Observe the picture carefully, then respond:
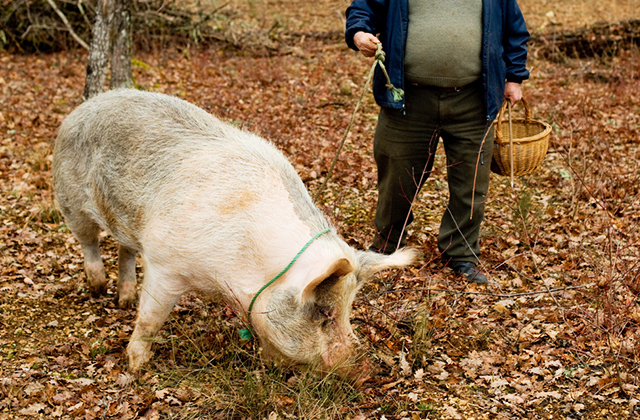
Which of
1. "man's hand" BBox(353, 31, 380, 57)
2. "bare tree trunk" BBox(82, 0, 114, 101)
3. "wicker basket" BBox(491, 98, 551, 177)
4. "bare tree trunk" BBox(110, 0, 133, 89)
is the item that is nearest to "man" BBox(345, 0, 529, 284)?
"man's hand" BBox(353, 31, 380, 57)

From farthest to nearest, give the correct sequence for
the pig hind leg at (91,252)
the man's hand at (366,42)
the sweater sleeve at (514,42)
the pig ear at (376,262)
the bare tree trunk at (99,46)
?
the bare tree trunk at (99,46) < the pig hind leg at (91,252) < the sweater sleeve at (514,42) < the man's hand at (366,42) < the pig ear at (376,262)

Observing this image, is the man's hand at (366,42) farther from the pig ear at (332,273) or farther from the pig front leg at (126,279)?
the pig front leg at (126,279)

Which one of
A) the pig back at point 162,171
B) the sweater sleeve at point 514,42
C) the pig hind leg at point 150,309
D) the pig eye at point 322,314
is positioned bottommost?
the pig hind leg at point 150,309

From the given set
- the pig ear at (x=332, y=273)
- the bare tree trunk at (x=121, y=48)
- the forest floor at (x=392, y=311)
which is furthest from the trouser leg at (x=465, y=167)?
the bare tree trunk at (x=121, y=48)

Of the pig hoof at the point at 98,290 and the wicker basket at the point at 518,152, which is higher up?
the wicker basket at the point at 518,152

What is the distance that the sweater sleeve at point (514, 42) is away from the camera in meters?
4.44

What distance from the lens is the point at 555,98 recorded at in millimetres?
9430

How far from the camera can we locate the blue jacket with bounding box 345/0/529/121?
4.34m

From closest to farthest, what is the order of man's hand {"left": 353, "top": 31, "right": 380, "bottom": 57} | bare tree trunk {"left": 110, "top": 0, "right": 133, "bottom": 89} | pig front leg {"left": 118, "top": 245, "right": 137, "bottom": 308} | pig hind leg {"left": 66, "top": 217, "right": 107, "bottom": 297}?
man's hand {"left": 353, "top": 31, "right": 380, "bottom": 57} < pig hind leg {"left": 66, "top": 217, "right": 107, "bottom": 297} < pig front leg {"left": 118, "top": 245, "right": 137, "bottom": 308} < bare tree trunk {"left": 110, "top": 0, "right": 133, "bottom": 89}

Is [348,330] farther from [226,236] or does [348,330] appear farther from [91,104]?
[91,104]

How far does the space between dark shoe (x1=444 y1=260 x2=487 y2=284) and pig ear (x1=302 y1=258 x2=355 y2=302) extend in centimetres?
211

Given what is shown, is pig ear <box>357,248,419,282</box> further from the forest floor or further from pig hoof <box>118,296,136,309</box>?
pig hoof <box>118,296,136,309</box>

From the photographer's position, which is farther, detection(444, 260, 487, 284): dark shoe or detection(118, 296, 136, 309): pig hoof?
detection(444, 260, 487, 284): dark shoe

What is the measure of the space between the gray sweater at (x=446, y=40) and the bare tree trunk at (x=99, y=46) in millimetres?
4934
